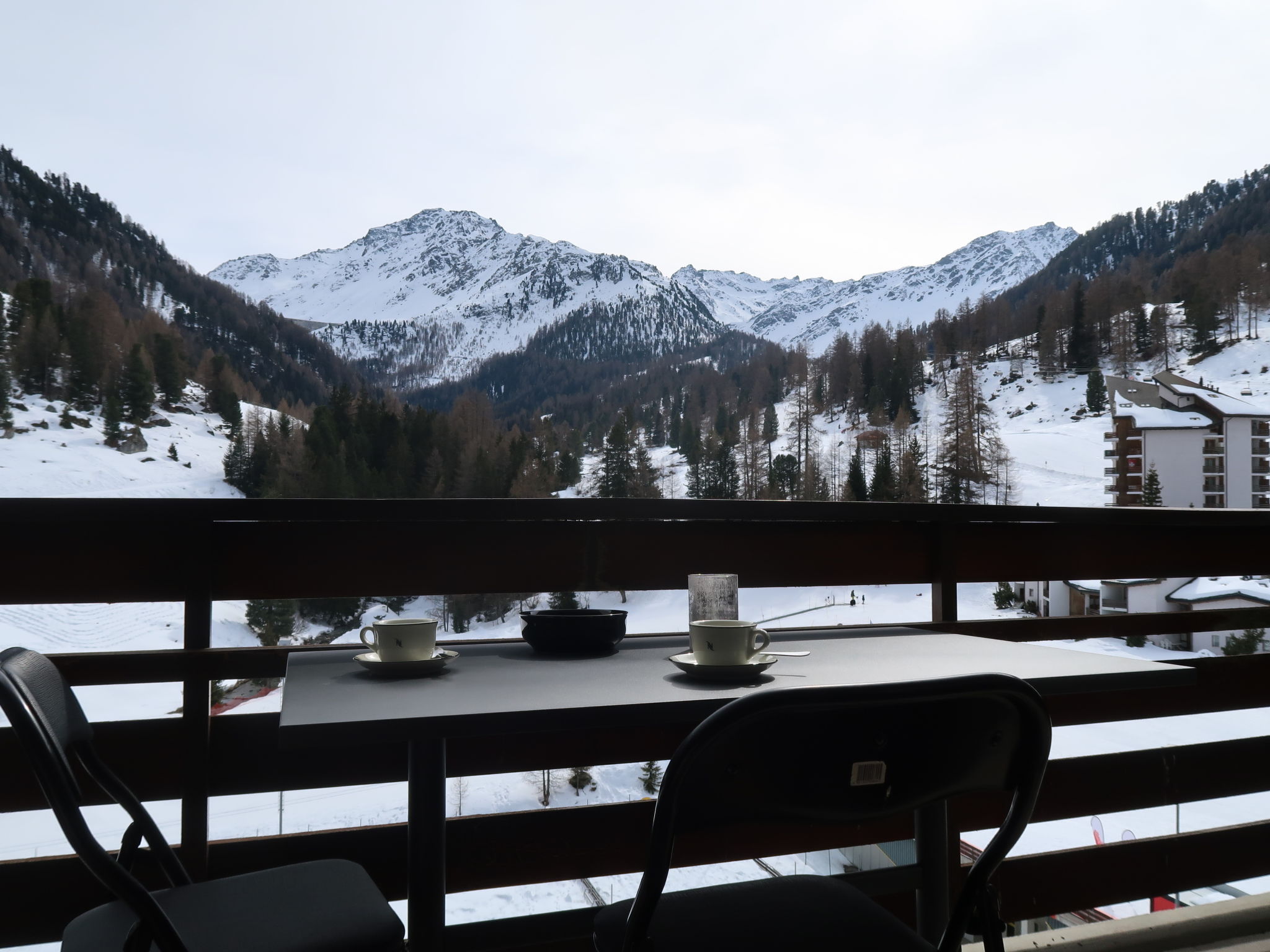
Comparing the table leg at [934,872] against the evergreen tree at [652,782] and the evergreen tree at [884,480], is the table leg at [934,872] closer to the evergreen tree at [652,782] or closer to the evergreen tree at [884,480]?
the evergreen tree at [652,782]

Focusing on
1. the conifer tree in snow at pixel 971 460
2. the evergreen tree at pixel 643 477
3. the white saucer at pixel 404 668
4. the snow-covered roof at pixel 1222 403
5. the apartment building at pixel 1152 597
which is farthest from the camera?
the conifer tree in snow at pixel 971 460

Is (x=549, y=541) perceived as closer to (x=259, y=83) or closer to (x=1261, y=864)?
(x=1261, y=864)

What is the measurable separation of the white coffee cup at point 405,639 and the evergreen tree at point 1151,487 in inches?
1778

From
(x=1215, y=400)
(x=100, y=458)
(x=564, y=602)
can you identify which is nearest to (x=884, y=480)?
(x=1215, y=400)

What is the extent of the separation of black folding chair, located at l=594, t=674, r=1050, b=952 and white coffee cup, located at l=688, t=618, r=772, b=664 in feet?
1.09

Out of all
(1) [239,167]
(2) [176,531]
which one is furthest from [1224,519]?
(1) [239,167]

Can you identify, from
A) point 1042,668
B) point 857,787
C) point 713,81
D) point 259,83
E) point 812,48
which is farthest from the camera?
point 259,83

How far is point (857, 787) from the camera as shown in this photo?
71cm

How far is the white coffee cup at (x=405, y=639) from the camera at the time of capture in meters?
1.07

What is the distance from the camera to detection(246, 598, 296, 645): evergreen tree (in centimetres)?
3034

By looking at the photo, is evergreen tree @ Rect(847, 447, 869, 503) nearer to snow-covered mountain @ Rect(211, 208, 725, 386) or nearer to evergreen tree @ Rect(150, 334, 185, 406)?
evergreen tree @ Rect(150, 334, 185, 406)

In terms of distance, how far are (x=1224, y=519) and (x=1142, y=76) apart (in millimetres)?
5066

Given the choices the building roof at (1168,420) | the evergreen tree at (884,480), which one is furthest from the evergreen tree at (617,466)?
the building roof at (1168,420)

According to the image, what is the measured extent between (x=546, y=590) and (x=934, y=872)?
0.77 metres
